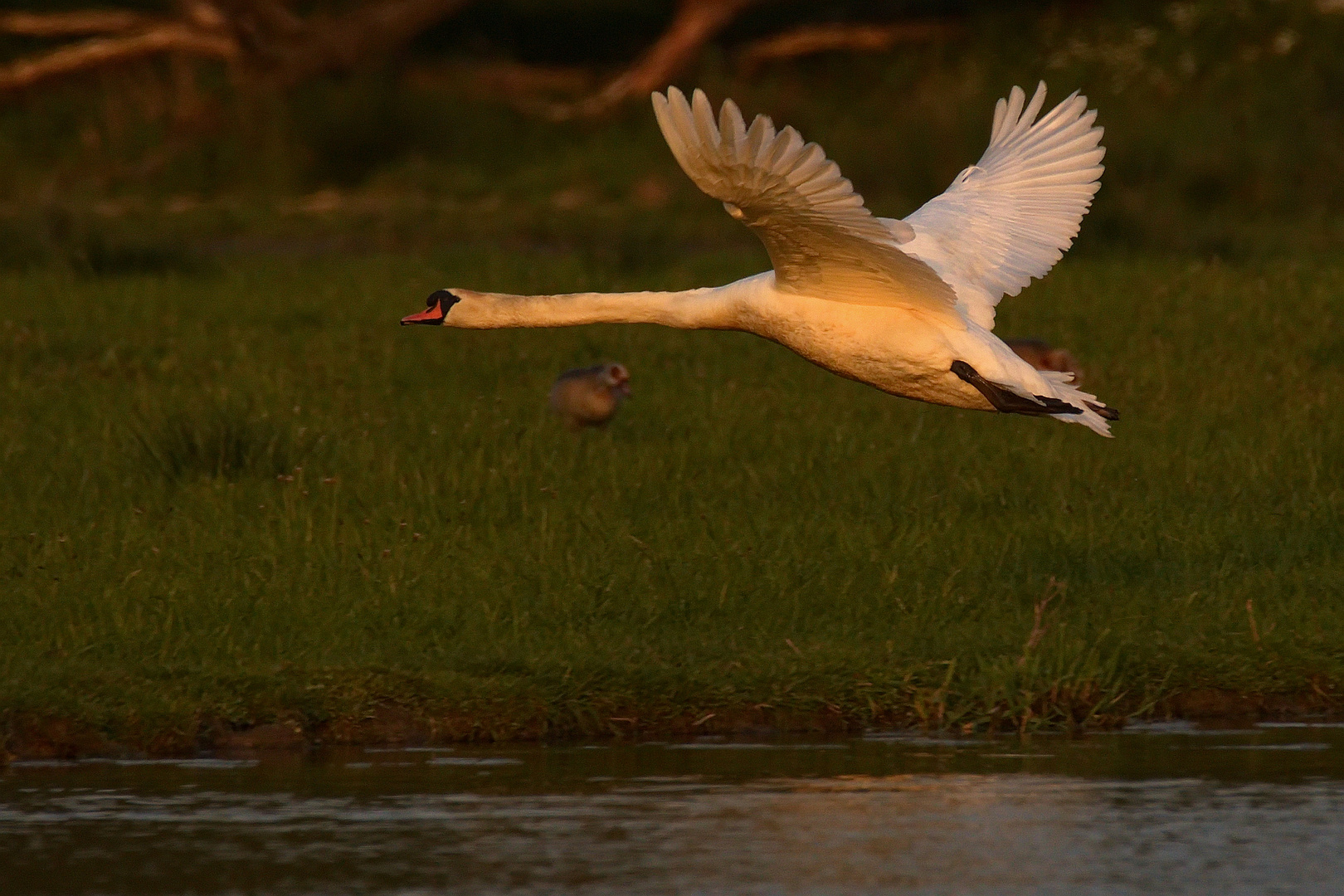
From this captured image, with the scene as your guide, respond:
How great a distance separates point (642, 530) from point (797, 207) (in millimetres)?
2612

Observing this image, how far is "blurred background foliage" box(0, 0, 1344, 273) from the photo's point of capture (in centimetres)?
1666

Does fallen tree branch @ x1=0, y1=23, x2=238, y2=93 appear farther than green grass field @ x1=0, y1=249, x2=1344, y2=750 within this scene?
Yes

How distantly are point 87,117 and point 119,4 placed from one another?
10.8 feet

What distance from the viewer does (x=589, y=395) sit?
10391 mm

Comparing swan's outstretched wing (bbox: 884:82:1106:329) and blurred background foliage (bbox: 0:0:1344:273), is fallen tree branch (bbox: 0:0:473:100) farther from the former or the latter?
swan's outstretched wing (bbox: 884:82:1106:329)

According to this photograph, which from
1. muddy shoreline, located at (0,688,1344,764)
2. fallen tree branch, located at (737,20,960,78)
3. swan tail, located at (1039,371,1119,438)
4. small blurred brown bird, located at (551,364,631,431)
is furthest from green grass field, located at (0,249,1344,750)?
fallen tree branch, located at (737,20,960,78)

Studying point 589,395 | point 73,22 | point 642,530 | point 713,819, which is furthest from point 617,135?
point 713,819

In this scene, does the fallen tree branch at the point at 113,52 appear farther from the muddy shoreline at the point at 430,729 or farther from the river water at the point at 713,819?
the river water at the point at 713,819

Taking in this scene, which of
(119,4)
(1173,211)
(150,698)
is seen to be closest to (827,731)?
(150,698)

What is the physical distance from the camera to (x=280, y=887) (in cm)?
544

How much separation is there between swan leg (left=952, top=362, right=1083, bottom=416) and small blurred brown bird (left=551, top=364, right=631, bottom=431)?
3243 mm

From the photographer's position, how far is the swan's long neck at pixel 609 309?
7316 millimetres

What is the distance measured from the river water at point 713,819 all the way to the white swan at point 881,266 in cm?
112

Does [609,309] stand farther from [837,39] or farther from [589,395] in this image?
[837,39]
